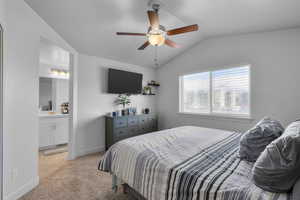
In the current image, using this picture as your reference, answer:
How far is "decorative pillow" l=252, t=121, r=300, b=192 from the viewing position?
91 centimetres

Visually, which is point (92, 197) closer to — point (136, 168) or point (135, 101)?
point (136, 168)

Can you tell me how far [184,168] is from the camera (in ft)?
4.07

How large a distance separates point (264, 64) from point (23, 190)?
460cm

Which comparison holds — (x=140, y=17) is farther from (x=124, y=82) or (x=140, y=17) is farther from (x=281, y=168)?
(x=281, y=168)

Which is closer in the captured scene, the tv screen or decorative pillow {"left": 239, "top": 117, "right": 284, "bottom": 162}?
decorative pillow {"left": 239, "top": 117, "right": 284, "bottom": 162}

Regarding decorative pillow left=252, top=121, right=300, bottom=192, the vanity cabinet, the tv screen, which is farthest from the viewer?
the tv screen

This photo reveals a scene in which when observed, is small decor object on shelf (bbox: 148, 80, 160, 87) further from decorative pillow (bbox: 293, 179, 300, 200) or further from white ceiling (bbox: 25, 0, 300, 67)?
decorative pillow (bbox: 293, 179, 300, 200)

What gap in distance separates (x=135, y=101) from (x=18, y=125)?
2.92 m

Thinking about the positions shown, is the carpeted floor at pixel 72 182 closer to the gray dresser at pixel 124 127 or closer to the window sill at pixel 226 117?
the gray dresser at pixel 124 127

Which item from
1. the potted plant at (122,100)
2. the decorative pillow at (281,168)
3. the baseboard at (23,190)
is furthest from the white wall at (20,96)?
the decorative pillow at (281,168)

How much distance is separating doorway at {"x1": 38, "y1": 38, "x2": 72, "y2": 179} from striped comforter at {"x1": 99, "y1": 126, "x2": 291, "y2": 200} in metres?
2.19

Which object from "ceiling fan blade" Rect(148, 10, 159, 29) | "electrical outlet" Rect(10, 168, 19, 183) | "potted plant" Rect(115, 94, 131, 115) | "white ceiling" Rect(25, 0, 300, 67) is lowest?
"electrical outlet" Rect(10, 168, 19, 183)

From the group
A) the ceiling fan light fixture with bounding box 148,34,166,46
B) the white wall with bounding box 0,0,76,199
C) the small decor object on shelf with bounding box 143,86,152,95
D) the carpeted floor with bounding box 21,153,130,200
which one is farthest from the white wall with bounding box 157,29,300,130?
the white wall with bounding box 0,0,76,199

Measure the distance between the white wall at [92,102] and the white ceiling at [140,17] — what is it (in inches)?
17.1
